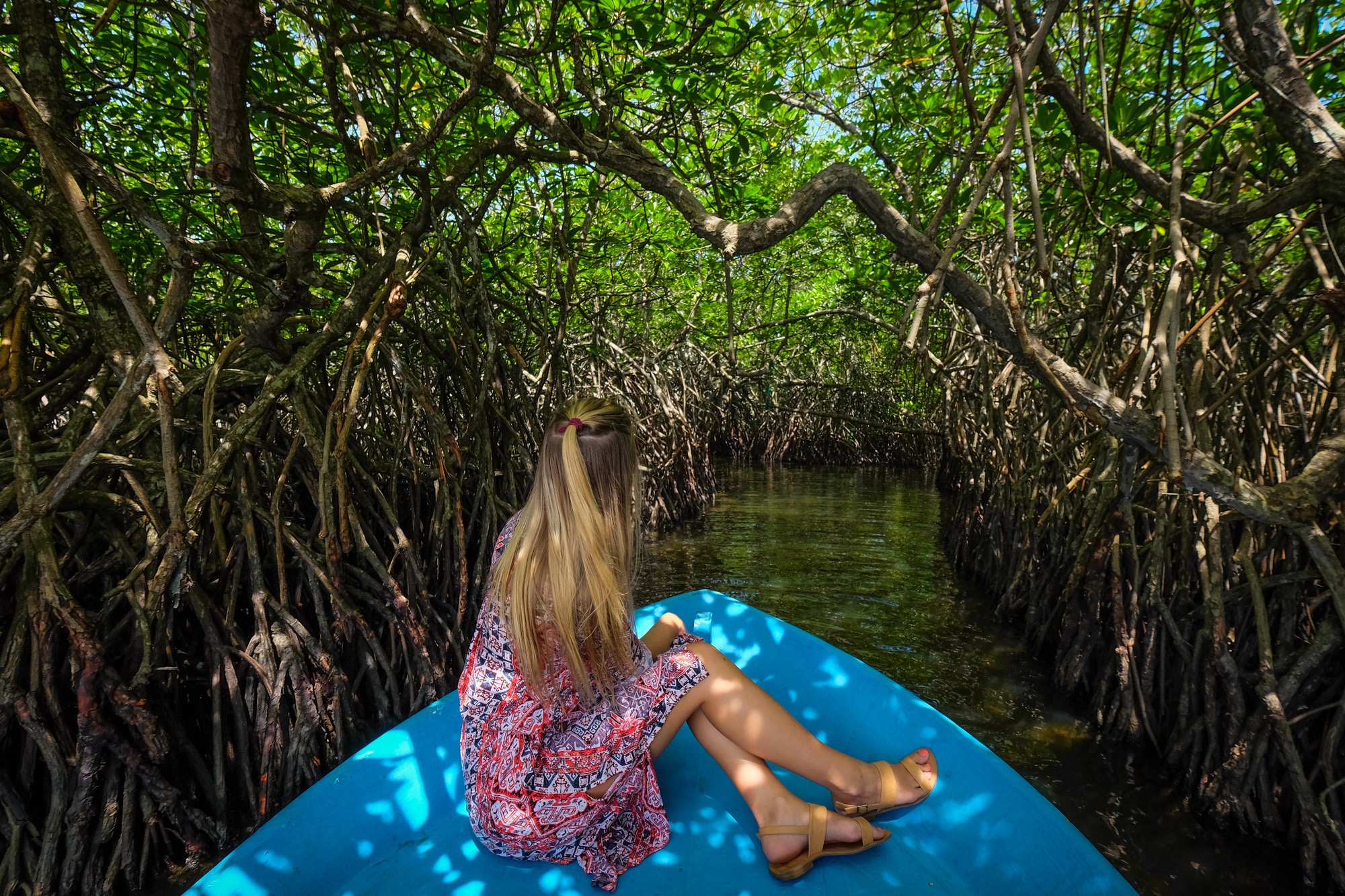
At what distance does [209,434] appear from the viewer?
2148 mm

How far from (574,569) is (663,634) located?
0.57m

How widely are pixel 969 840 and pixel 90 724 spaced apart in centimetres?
272

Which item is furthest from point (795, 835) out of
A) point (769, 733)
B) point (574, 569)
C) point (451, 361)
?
point (451, 361)

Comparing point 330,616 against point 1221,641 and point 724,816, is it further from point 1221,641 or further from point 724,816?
point 1221,641

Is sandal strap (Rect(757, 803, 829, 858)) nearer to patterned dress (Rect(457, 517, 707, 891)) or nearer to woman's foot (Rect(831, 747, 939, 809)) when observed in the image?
woman's foot (Rect(831, 747, 939, 809))

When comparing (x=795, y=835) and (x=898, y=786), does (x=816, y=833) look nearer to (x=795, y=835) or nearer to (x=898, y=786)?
(x=795, y=835)

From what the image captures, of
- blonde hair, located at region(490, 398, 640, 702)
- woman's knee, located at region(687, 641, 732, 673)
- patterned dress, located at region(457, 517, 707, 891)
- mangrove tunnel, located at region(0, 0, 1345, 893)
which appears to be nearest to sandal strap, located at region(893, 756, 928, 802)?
woman's knee, located at region(687, 641, 732, 673)

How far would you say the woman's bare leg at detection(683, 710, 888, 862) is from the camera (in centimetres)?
167

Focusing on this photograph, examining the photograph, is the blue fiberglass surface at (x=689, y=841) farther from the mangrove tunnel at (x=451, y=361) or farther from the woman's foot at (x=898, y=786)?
the mangrove tunnel at (x=451, y=361)

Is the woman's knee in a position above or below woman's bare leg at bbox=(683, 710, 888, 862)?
above

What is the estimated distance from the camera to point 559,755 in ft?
5.26

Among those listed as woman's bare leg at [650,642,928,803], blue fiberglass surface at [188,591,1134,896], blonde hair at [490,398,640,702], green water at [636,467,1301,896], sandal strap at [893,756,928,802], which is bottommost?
green water at [636,467,1301,896]

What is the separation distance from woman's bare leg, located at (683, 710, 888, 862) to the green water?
1.42 metres

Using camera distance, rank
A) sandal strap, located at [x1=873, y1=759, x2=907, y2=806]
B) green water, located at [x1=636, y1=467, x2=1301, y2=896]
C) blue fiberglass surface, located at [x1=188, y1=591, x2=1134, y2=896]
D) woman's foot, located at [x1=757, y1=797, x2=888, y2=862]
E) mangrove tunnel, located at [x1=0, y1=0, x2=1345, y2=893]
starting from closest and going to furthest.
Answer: blue fiberglass surface, located at [x1=188, y1=591, x2=1134, y2=896], woman's foot, located at [x1=757, y1=797, x2=888, y2=862], sandal strap, located at [x1=873, y1=759, x2=907, y2=806], mangrove tunnel, located at [x1=0, y1=0, x2=1345, y2=893], green water, located at [x1=636, y1=467, x2=1301, y2=896]
